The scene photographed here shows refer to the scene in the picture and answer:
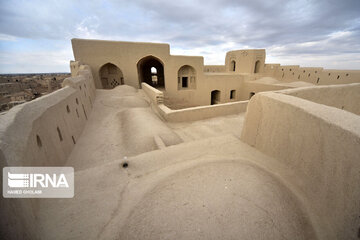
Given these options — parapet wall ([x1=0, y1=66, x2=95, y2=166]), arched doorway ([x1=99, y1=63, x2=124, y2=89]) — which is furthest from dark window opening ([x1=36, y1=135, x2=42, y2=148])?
arched doorway ([x1=99, y1=63, x2=124, y2=89])

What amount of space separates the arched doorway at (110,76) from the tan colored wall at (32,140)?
9.77 meters

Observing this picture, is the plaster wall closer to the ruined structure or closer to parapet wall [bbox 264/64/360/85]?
the ruined structure

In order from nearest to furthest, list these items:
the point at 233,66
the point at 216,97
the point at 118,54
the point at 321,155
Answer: the point at 321,155 → the point at 118,54 → the point at 216,97 → the point at 233,66

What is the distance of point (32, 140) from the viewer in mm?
2744

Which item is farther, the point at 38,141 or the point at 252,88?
the point at 252,88

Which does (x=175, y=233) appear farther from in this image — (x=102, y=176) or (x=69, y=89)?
(x=69, y=89)

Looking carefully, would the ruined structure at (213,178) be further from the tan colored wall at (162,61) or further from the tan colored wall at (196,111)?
the tan colored wall at (162,61)

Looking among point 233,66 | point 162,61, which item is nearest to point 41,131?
point 162,61

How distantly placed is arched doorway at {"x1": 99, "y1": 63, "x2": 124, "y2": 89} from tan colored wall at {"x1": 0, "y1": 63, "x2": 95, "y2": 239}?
977cm

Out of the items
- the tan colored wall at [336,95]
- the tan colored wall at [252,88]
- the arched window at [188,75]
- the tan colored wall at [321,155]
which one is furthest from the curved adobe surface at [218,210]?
the arched window at [188,75]

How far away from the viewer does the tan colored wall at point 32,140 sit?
1.58 meters

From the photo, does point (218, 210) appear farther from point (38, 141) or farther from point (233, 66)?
point (233, 66)

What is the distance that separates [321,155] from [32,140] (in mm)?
4827

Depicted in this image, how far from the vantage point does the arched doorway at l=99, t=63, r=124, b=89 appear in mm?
14422
